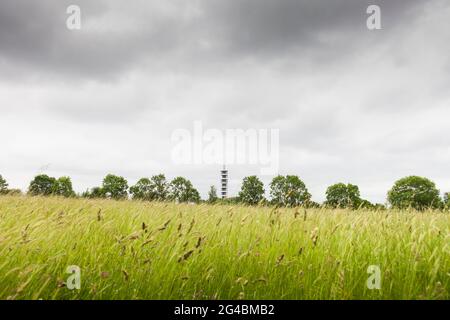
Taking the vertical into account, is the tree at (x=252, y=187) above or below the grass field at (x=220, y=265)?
above

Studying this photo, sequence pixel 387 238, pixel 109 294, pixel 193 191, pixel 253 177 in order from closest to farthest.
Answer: pixel 109 294
pixel 387 238
pixel 253 177
pixel 193 191

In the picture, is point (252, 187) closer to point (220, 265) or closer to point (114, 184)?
point (114, 184)

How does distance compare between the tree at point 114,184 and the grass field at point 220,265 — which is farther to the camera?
the tree at point 114,184

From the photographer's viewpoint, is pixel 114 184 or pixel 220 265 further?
pixel 114 184

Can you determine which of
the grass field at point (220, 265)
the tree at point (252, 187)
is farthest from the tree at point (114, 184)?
the grass field at point (220, 265)

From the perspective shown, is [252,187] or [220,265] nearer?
[220,265]

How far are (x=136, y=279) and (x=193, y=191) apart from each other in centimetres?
7252

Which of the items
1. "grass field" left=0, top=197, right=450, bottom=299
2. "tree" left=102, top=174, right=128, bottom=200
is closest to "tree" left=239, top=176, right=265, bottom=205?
"tree" left=102, top=174, right=128, bottom=200

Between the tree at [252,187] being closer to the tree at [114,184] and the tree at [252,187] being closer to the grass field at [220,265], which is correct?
the tree at [114,184]

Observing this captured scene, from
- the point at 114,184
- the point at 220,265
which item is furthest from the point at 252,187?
the point at 220,265

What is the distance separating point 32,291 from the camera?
3461mm
